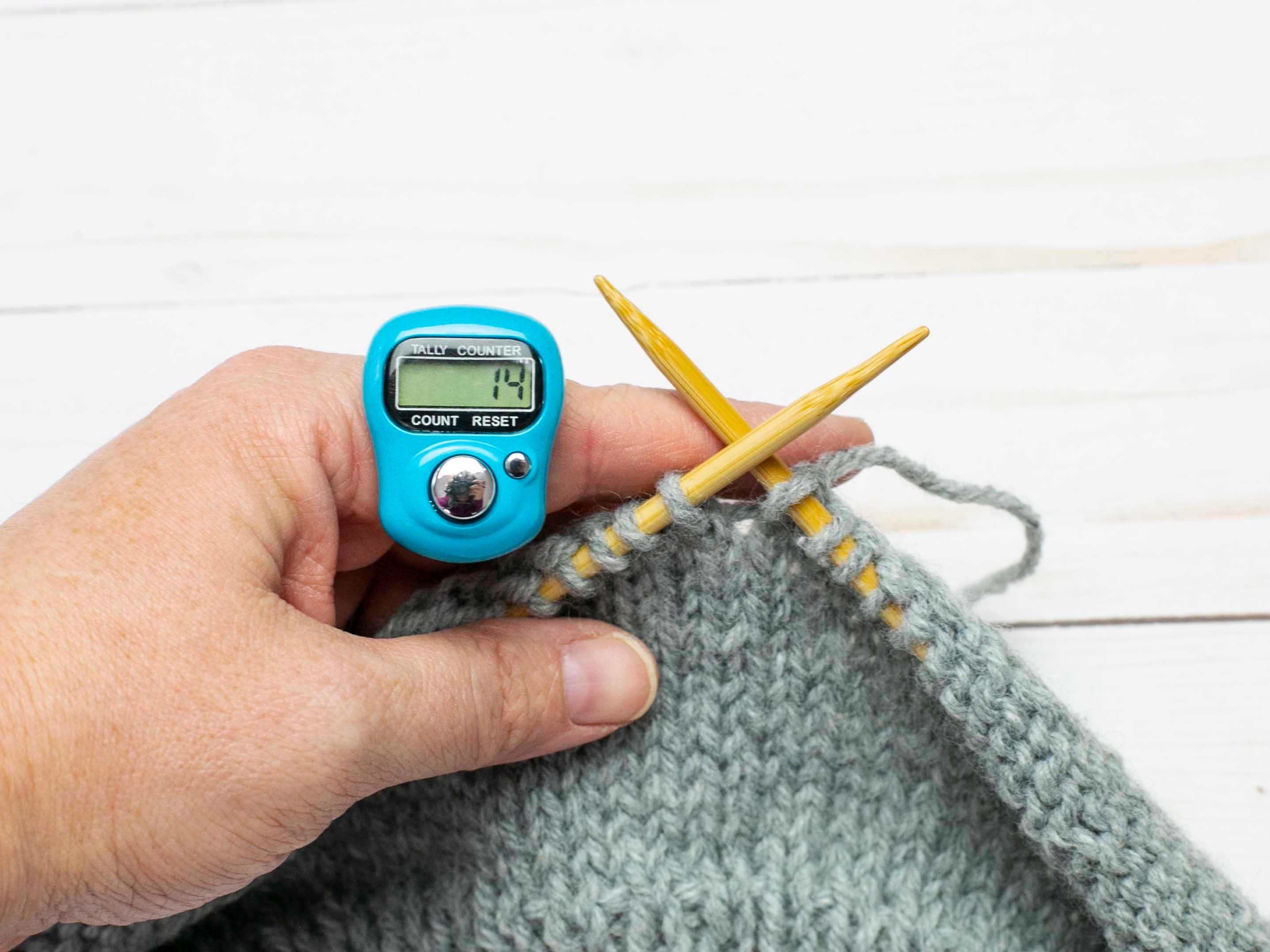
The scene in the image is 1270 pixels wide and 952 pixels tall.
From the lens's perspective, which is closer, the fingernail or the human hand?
the human hand

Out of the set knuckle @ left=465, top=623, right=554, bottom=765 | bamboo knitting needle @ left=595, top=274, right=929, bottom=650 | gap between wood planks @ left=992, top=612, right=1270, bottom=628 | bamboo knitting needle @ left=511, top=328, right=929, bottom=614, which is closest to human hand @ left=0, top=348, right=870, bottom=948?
knuckle @ left=465, top=623, right=554, bottom=765

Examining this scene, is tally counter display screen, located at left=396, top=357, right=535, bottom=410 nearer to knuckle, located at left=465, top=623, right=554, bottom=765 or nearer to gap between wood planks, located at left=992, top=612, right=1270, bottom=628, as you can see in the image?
knuckle, located at left=465, top=623, right=554, bottom=765

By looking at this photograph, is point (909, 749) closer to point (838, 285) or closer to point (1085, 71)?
point (838, 285)

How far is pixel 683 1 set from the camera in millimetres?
1159

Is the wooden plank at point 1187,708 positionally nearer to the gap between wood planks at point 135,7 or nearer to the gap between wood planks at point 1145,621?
the gap between wood planks at point 1145,621

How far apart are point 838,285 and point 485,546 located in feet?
1.80

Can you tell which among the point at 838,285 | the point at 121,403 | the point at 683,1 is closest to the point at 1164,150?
the point at 838,285

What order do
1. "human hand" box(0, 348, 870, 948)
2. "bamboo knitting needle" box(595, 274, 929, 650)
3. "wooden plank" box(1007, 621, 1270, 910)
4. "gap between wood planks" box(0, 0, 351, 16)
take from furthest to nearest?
"gap between wood planks" box(0, 0, 351, 16) → "wooden plank" box(1007, 621, 1270, 910) → "bamboo knitting needle" box(595, 274, 929, 650) → "human hand" box(0, 348, 870, 948)

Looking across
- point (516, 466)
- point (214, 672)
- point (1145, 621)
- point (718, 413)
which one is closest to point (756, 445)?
point (718, 413)

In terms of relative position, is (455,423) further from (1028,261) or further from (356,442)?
(1028,261)

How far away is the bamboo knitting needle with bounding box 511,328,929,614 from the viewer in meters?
0.80

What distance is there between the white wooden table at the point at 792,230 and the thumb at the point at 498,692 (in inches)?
14.0

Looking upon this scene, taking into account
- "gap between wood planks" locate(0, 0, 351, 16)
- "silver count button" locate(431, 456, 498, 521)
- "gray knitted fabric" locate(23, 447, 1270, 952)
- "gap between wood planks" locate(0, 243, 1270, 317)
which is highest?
"gap between wood planks" locate(0, 0, 351, 16)

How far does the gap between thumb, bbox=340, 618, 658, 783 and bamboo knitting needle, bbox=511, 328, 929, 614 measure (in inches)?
2.9
